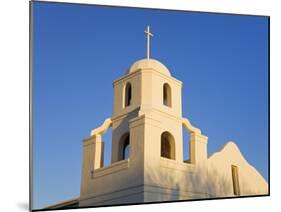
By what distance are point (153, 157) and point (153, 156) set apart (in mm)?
15

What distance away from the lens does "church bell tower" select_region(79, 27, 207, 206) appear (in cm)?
739

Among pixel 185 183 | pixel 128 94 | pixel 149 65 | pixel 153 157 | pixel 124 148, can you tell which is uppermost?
pixel 149 65

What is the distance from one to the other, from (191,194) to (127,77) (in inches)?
70.3

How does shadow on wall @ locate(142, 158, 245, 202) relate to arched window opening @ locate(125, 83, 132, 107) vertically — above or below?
below

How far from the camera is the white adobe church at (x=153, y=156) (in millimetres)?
7406

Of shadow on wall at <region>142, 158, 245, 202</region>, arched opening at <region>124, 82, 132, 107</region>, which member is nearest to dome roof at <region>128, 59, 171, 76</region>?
arched opening at <region>124, 82, 132, 107</region>

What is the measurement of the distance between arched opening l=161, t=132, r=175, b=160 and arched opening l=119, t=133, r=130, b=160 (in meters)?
0.56

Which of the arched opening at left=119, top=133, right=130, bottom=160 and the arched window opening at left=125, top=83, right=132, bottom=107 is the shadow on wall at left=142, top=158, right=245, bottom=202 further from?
the arched window opening at left=125, top=83, right=132, bottom=107

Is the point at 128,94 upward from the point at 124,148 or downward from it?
upward

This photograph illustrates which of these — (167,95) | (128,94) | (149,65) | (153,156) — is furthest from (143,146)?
(149,65)

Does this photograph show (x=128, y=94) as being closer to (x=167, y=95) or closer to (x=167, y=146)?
(x=167, y=95)

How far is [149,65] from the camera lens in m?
7.78

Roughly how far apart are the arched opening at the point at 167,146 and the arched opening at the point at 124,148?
0.56 metres
